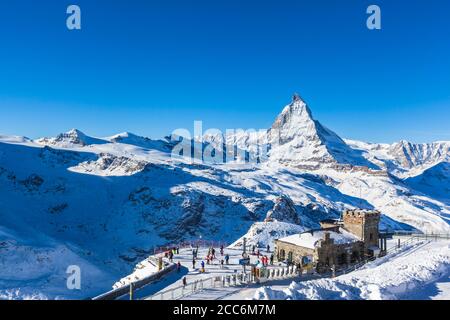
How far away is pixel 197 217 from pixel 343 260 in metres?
89.6

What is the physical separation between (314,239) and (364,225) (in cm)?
779

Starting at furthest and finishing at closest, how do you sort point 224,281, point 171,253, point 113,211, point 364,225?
1. point 113,211
2. point 364,225
3. point 171,253
4. point 224,281

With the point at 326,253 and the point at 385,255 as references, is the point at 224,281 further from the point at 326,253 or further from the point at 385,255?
the point at 385,255

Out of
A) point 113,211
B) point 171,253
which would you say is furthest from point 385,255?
point 113,211

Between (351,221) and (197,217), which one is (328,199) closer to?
(197,217)

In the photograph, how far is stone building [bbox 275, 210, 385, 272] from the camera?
40219 millimetres

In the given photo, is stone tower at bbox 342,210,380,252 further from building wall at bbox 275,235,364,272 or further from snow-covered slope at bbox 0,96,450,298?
snow-covered slope at bbox 0,96,450,298

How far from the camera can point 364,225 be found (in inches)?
1823

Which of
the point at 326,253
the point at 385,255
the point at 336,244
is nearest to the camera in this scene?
the point at 326,253

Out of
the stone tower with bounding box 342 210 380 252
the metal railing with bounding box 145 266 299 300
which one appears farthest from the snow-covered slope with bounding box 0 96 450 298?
the metal railing with bounding box 145 266 299 300

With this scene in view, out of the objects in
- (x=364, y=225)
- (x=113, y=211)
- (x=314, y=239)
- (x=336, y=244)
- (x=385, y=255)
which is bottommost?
(x=113, y=211)

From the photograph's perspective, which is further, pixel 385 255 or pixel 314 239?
pixel 385 255

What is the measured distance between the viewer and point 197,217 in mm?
129750

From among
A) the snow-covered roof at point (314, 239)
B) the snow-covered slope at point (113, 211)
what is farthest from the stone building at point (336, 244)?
the snow-covered slope at point (113, 211)
